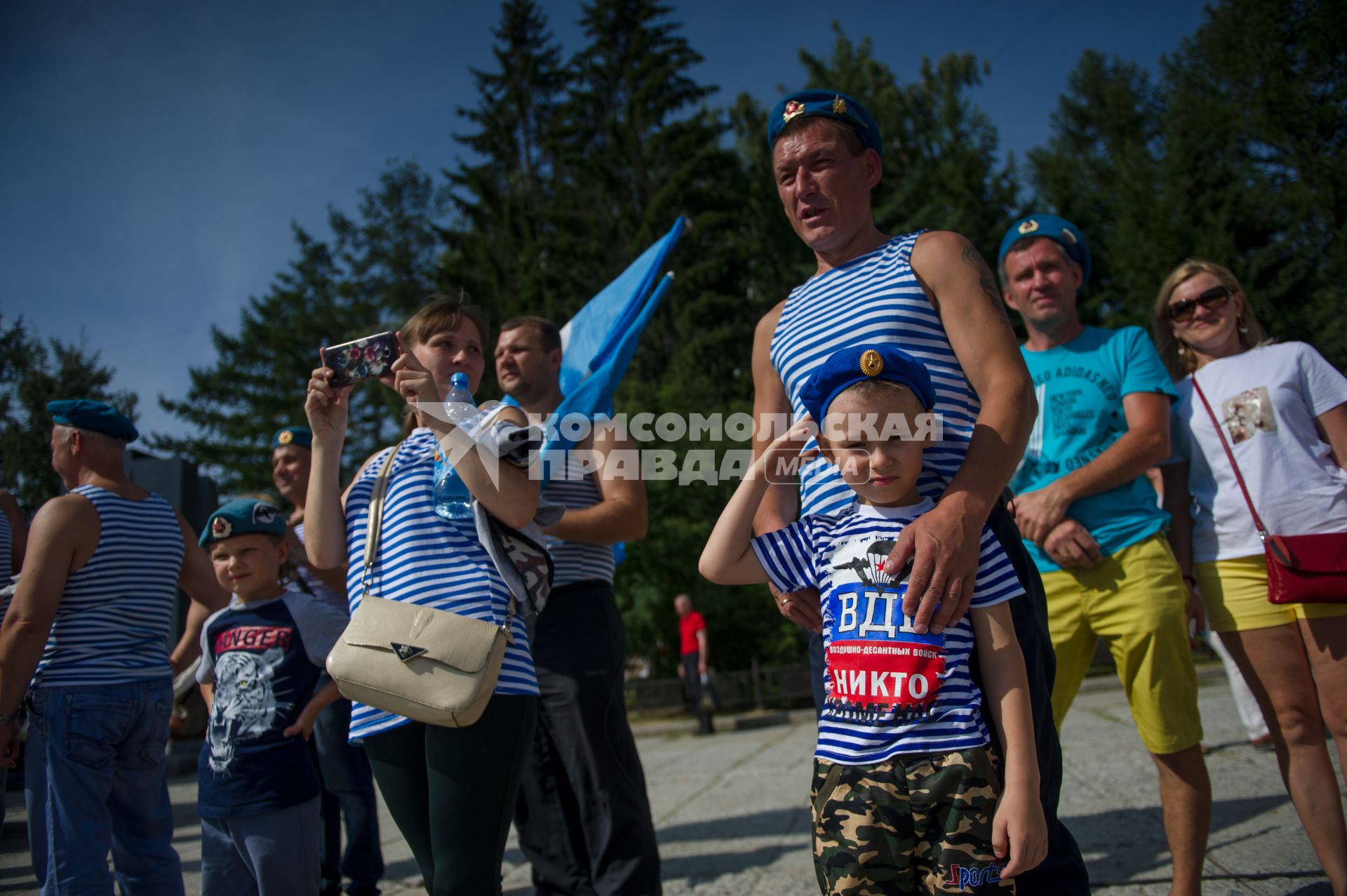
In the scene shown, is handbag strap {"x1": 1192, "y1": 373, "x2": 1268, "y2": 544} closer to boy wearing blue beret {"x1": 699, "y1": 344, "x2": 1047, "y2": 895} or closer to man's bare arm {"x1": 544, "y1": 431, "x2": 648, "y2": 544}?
boy wearing blue beret {"x1": 699, "y1": 344, "x2": 1047, "y2": 895}

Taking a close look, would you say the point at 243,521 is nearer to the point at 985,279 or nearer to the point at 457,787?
the point at 457,787

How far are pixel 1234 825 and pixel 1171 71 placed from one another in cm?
3187

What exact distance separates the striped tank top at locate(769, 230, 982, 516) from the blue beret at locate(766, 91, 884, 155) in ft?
0.99

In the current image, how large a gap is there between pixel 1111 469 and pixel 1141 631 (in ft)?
1.75

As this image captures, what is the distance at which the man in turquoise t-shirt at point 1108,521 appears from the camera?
8.81 feet

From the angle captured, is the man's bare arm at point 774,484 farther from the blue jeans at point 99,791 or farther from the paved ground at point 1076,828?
the blue jeans at point 99,791

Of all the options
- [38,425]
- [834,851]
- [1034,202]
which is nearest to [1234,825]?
[834,851]

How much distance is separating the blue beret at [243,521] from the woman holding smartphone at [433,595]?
82 centimetres

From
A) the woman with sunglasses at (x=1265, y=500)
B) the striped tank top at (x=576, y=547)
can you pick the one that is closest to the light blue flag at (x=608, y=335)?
the striped tank top at (x=576, y=547)

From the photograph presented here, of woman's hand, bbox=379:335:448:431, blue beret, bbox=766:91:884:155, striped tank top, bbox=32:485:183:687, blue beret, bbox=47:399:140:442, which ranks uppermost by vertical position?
blue beret, bbox=766:91:884:155

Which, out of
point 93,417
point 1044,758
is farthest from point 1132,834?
point 93,417

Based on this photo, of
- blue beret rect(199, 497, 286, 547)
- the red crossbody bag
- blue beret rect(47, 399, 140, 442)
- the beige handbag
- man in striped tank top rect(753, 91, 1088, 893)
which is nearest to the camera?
man in striped tank top rect(753, 91, 1088, 893)

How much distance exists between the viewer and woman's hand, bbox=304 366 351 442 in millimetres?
2365

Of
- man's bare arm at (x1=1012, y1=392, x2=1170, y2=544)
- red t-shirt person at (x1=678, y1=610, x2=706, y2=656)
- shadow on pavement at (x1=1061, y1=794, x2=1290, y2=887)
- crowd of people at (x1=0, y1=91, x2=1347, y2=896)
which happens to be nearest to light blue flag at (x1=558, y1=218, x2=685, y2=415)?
crowd of people at (x1=0, y1=91, x2=1347, y2=896)
